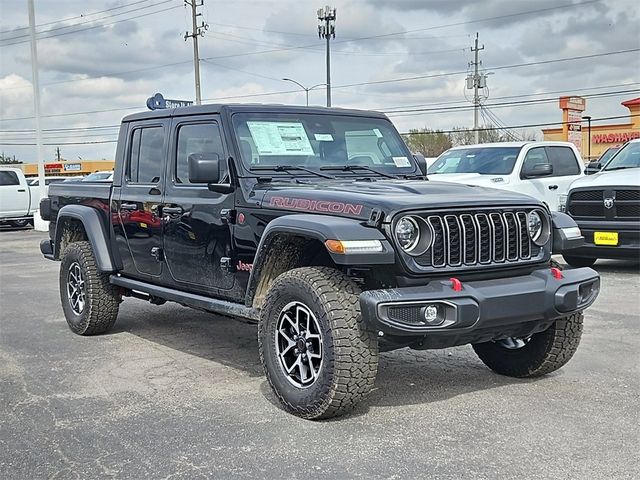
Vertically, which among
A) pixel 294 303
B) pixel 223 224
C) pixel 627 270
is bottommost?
pixel 627 270

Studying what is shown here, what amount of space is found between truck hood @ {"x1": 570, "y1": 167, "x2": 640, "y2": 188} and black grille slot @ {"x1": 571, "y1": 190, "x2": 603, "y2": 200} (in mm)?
96

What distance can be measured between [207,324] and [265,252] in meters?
2.80

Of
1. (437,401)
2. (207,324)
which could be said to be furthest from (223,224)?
(207,324)

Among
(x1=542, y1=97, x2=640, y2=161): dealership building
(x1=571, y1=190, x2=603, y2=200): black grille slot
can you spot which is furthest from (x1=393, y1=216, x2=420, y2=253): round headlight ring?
(x1=542, y1=97, x2=640, y2=161): dealership building

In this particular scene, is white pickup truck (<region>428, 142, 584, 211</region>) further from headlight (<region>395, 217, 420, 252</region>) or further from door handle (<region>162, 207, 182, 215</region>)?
headlight (<region>395, 217, 420, 252</region>)

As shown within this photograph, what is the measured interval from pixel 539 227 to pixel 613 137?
114ft

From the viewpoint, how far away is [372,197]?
174 inches

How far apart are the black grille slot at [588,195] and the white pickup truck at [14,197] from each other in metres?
16.7

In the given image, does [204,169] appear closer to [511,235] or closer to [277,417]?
[277,417]

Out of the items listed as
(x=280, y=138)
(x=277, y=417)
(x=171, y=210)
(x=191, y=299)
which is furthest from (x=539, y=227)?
(x=171, y=210)

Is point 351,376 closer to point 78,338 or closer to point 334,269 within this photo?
point 334,269

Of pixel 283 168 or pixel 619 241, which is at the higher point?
pixel 283 168

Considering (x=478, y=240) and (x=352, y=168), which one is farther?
(x=352, y=168)

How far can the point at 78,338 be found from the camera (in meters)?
6.86
